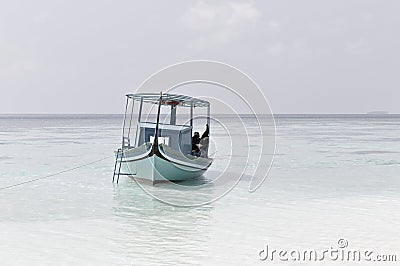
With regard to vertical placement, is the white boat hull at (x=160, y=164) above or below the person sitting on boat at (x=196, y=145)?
below

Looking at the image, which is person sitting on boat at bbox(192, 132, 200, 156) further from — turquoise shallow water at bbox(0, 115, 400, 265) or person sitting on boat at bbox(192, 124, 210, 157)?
turquoise shallow water at bbox(0, 115, 400, 265)

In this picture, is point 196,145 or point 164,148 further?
point 196,145

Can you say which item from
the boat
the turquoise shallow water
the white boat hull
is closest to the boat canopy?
the boat

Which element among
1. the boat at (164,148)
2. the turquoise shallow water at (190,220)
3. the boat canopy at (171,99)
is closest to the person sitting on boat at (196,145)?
the boat at (164,148)

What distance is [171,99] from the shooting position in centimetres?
1197

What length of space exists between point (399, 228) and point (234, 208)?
3059 millimetres

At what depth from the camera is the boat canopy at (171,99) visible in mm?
11788

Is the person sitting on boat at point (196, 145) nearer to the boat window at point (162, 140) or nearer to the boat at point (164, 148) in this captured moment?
the boat at point (164, 148)

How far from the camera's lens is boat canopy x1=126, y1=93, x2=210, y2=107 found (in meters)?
11.8

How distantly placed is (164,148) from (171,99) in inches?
58.7

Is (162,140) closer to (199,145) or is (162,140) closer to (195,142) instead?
(199,145)

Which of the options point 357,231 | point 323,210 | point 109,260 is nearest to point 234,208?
point 323,210

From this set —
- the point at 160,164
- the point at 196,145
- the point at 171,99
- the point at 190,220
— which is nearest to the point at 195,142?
the point at 196,145

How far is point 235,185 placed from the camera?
12.5 meters
